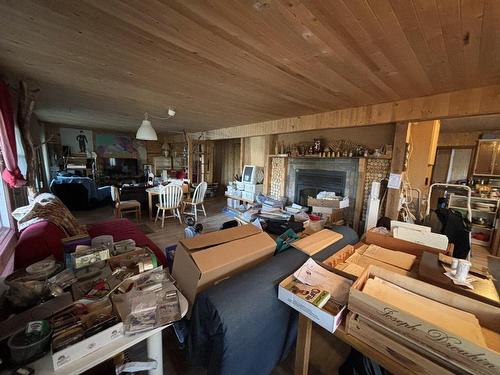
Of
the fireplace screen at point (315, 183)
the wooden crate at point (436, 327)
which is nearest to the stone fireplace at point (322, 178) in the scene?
the fireplace screen at point (315, 183)

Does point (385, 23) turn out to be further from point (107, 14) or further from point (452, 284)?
point (107, 14)

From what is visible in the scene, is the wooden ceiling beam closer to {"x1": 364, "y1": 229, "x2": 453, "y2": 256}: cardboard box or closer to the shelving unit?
{"x1": 364, "y1": 229, "x2": 453, "y2": 256}: cardboard box

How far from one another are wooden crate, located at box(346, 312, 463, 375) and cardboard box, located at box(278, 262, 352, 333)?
2.3 inches

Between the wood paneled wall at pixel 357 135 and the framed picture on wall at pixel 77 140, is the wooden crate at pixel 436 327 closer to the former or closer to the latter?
the wood paneled wall at pixel 357 135

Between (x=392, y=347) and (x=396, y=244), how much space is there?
102 cm

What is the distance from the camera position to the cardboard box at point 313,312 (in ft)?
2.59

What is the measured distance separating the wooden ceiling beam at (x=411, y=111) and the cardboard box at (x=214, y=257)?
229cm

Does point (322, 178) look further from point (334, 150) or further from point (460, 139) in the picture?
point (460, 139)

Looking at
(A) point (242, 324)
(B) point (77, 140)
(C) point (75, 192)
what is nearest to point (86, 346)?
(A) point (242, 324)

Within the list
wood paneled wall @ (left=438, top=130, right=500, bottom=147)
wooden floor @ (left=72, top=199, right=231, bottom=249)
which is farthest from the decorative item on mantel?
wood paneled wall @ (left=438, top=130, right=500, bottom=147)

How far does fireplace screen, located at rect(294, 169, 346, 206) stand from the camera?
134 inches

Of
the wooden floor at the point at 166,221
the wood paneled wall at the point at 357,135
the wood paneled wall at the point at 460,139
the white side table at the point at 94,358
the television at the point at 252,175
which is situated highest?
the wood paneled wall at the point at 460,139

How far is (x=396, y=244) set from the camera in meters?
1.51

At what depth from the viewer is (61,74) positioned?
2.01 meters
